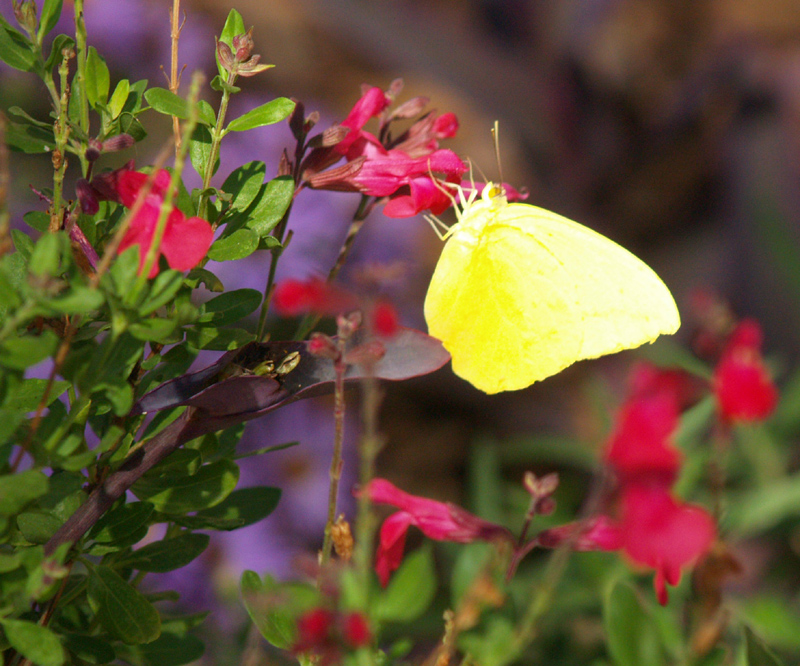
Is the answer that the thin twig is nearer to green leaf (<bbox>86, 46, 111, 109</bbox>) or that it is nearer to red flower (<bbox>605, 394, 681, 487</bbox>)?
green leaf (<bbox>86, 46, 111, 109</bbox>)

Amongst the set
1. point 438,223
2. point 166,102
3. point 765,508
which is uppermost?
point 166,102

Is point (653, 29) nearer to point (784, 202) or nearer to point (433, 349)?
point (784, 202)

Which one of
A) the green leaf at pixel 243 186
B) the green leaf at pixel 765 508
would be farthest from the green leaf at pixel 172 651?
the green leaf at pixel 765 508

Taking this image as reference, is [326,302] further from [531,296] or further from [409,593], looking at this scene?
[531,296]

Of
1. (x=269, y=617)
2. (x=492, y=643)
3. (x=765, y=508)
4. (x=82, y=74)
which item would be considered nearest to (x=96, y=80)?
(x=82, y=74)

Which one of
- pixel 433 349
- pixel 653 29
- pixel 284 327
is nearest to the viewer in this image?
pixel 433 349

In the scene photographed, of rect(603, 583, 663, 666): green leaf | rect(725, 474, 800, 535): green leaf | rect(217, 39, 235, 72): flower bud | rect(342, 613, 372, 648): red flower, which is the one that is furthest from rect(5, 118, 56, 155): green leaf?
rect(725, 474, 800, 535): green leaf

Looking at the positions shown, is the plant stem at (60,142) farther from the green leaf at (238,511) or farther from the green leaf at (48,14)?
the green leaf at (238,511)

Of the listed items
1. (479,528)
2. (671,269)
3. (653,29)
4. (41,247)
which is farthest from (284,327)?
(653,29)
